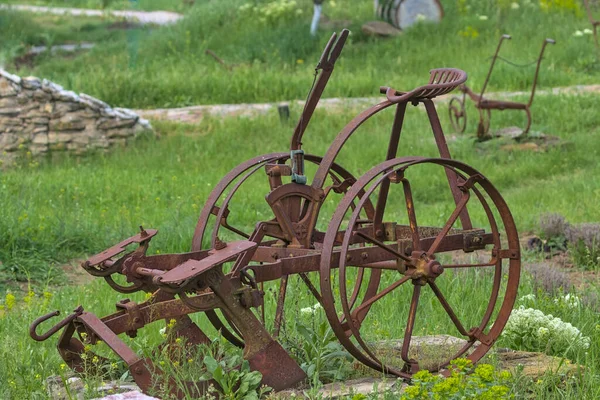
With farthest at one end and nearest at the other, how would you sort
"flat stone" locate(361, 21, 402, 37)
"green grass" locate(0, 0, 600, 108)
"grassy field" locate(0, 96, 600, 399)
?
"flat stone" locate(361, 21, 402, 37), "green grass" locate(0, 0, 600, 108), "grassy field" locate(0, 96, 600, 399)

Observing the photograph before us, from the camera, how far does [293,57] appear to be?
15523 mm

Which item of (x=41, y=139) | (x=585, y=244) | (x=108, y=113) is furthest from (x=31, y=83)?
(x=585, y=244)

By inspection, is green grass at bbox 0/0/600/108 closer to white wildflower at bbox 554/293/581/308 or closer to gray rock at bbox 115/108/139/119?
gray rock at bbox 115/108/139/119

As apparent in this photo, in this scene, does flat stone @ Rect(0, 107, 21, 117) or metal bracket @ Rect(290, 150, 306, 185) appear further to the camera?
flat stone @ Rect(0, 107, 21, 117)

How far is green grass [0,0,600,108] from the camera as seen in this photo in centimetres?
1349

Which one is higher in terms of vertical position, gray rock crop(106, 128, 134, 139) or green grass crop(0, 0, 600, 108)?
green grass crop(0, 0, 600, 108)

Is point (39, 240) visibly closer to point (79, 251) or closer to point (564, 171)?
point (79, 251)

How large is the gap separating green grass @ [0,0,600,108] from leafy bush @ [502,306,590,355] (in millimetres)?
8832

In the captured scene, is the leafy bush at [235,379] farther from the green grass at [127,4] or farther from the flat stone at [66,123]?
the green grass at [127,4]

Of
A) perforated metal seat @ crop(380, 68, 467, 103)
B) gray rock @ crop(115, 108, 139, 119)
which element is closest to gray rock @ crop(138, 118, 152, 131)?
gray rock @ crop(115, 108, 139, 119)

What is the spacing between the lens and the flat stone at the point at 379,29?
53.3ft

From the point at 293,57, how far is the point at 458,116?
15.6ft

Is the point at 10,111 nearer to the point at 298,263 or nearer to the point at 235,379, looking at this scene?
the point at 298,263

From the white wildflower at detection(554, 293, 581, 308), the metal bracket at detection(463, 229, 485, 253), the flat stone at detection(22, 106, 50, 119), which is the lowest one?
the flat stone at detection(22, 106, 50, 119)
